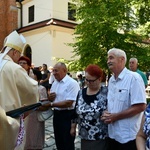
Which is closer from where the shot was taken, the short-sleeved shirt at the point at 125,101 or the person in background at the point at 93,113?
the short-sleeved shirt at the point at 125,101

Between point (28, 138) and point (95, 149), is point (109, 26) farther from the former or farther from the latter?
point (95, 149)

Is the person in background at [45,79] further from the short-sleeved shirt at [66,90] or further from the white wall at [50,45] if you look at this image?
the short-sleeved shirt at [66,90]

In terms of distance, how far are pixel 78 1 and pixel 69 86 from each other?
24.0ft

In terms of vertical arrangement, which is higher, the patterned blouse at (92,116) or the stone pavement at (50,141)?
the patterned blouse at (92,116)

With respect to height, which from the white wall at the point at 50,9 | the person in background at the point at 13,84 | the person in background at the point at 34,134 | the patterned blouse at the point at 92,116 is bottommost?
the person in background at the point at 34,134

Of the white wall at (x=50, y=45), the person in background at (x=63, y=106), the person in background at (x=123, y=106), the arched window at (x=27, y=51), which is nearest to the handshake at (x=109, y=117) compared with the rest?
the person in background at (x=123, y=106)

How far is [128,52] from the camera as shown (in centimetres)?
1086

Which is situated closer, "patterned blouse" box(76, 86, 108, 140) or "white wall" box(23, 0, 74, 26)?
"patterned blouse" box(76, 86, 108, 140)

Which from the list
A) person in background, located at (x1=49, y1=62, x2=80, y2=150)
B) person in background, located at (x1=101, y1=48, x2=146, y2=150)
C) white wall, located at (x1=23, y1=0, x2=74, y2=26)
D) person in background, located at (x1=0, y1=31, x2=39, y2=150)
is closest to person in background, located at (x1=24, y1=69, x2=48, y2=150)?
person in background, located at (x1=49, y1=62, x2=80, y2=150)

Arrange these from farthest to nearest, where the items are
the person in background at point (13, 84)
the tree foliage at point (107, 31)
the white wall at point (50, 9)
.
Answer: the white wall at point (50, 9), the tree foliage at point (107, 31), the person in background at point (13, 84)

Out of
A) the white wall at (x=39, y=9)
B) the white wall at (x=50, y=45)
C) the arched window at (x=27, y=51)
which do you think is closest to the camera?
the white wall at (x=50, y=45)

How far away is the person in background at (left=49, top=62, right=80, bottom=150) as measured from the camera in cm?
446

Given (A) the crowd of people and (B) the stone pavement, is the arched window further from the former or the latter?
(A) the crowd of people

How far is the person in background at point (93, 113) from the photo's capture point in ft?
10.7
